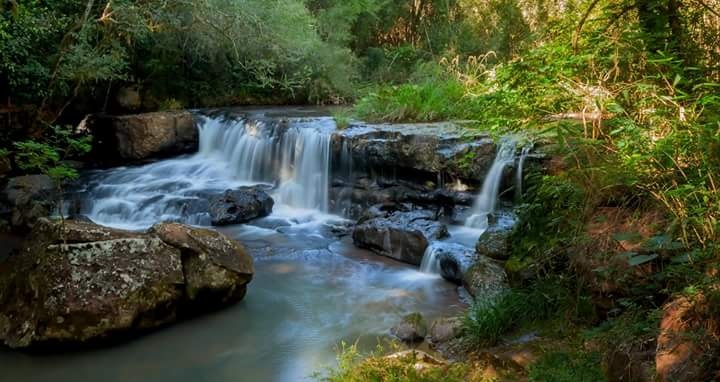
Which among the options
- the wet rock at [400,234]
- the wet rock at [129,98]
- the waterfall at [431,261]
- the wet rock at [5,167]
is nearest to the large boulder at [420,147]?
the wet rock at [400,234]

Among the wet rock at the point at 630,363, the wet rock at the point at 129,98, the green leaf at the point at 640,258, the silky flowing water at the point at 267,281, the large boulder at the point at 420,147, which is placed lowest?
the silky flowing water at the point at 267,281

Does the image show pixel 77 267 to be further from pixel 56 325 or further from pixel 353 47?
pixel 353 47

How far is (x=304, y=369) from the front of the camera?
4.80 m

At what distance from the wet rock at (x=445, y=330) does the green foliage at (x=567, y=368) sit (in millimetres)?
1324

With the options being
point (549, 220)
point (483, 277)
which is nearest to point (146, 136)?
point (483, 277)

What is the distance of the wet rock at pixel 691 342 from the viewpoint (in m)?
2.46

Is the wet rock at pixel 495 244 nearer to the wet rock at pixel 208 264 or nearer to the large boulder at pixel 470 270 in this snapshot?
the large boulder at pixel 470 270

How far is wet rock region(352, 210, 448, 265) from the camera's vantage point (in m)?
7.22

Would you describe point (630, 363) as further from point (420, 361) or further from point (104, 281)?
point (104, 281)

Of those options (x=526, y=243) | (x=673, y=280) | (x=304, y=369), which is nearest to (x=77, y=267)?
(x=304, y=369)

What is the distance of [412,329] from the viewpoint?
504cm

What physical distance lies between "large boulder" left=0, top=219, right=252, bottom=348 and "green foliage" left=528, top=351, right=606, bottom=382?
3318 millimetres

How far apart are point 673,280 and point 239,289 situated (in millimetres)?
4038

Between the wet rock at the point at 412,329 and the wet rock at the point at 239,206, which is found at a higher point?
the wet rock at the point at 239,206
